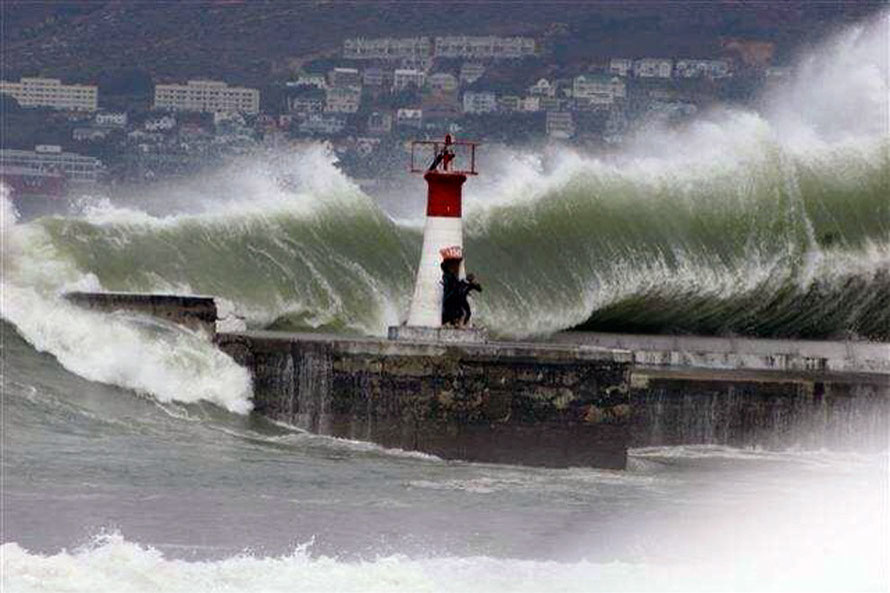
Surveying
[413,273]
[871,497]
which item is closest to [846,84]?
[413,273]

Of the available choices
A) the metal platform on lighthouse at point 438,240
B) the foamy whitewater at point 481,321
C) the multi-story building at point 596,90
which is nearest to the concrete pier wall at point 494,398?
the foamy whitewater at point 481,321

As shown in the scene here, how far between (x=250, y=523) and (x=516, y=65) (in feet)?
290

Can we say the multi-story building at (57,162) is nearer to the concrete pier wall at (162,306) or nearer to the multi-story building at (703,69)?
the multi-story building at (703,69)

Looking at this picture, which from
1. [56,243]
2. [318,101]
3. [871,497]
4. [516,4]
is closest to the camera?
[871,497]

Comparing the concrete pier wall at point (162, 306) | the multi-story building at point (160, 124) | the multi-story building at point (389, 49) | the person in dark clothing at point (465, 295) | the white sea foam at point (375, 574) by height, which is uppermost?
the multi-story building at point (389, 49)

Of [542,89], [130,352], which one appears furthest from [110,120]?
[130,352]

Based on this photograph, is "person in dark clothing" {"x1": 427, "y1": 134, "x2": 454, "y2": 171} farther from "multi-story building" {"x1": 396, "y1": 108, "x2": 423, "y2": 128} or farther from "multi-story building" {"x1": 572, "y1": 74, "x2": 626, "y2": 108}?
"multi-story building" {"x1": 396, "y1": 108, "x2": 423, "y2": 128}

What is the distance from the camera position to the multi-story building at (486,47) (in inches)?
4149

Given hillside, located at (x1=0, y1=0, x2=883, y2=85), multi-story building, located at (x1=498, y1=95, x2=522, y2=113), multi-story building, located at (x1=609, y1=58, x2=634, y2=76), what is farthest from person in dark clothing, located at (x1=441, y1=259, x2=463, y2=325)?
hillside, located at (x1=0, y1=0, x2=883, y2=85)

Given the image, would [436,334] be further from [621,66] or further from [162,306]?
[621,66]

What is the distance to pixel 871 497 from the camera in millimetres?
18375

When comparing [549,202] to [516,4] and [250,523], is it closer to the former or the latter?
[250,523]

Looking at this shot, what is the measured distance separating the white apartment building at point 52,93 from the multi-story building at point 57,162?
4.53 meters

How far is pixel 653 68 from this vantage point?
9894 cm
